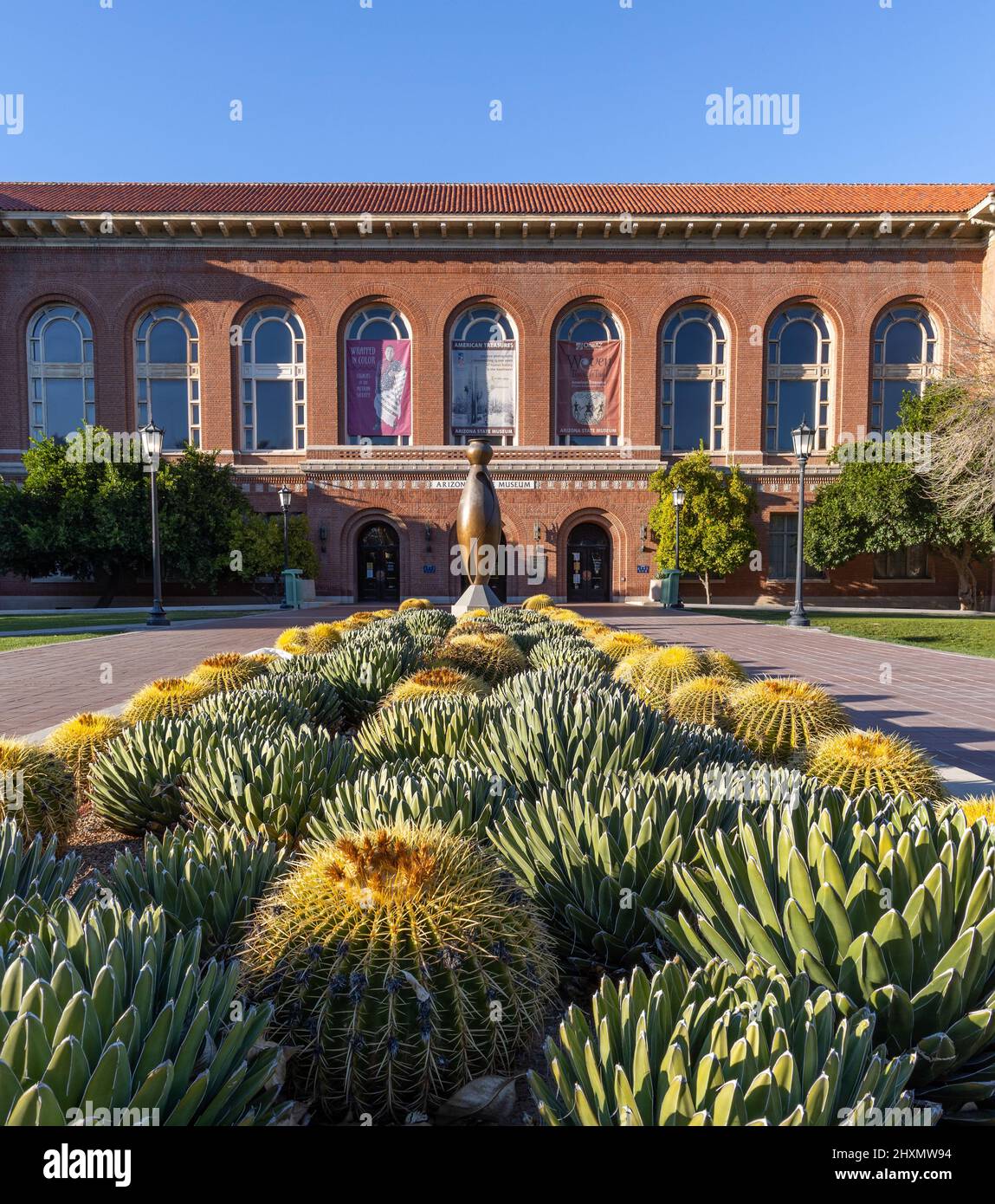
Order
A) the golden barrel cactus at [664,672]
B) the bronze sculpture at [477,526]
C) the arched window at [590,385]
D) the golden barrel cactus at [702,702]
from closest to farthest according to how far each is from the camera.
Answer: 1. the golden barrel cactus at [702,702]
2. the golden barrel cactus at [664,672]
3. the bronze sculpture at [477,526]
4. the arched window at [590,385]

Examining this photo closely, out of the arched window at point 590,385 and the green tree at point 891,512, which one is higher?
the arched window at point 590,385

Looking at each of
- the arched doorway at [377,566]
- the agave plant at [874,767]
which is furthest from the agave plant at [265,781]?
the arched doorway at [377,566]

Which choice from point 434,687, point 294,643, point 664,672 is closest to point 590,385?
point 294,643

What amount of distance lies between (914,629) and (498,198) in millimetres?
26712

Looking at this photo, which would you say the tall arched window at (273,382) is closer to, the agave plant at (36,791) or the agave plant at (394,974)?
the agave plant at (36,791)

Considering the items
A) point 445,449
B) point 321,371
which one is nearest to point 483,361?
point 445,449

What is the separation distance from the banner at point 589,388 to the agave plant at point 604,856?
29.1 metres

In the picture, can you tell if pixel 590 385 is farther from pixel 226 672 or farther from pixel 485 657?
pixel 226 672

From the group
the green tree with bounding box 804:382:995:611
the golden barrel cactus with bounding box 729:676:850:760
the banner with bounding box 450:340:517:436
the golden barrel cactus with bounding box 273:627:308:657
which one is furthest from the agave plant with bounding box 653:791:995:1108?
the banner with bounding box 450:340:517:436

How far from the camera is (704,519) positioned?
27703 millimetres

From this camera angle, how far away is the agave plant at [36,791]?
324 cm

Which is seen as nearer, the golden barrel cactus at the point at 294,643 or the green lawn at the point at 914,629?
the golden barrel cactus at the point at 294,643

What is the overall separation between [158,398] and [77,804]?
30869 mm
